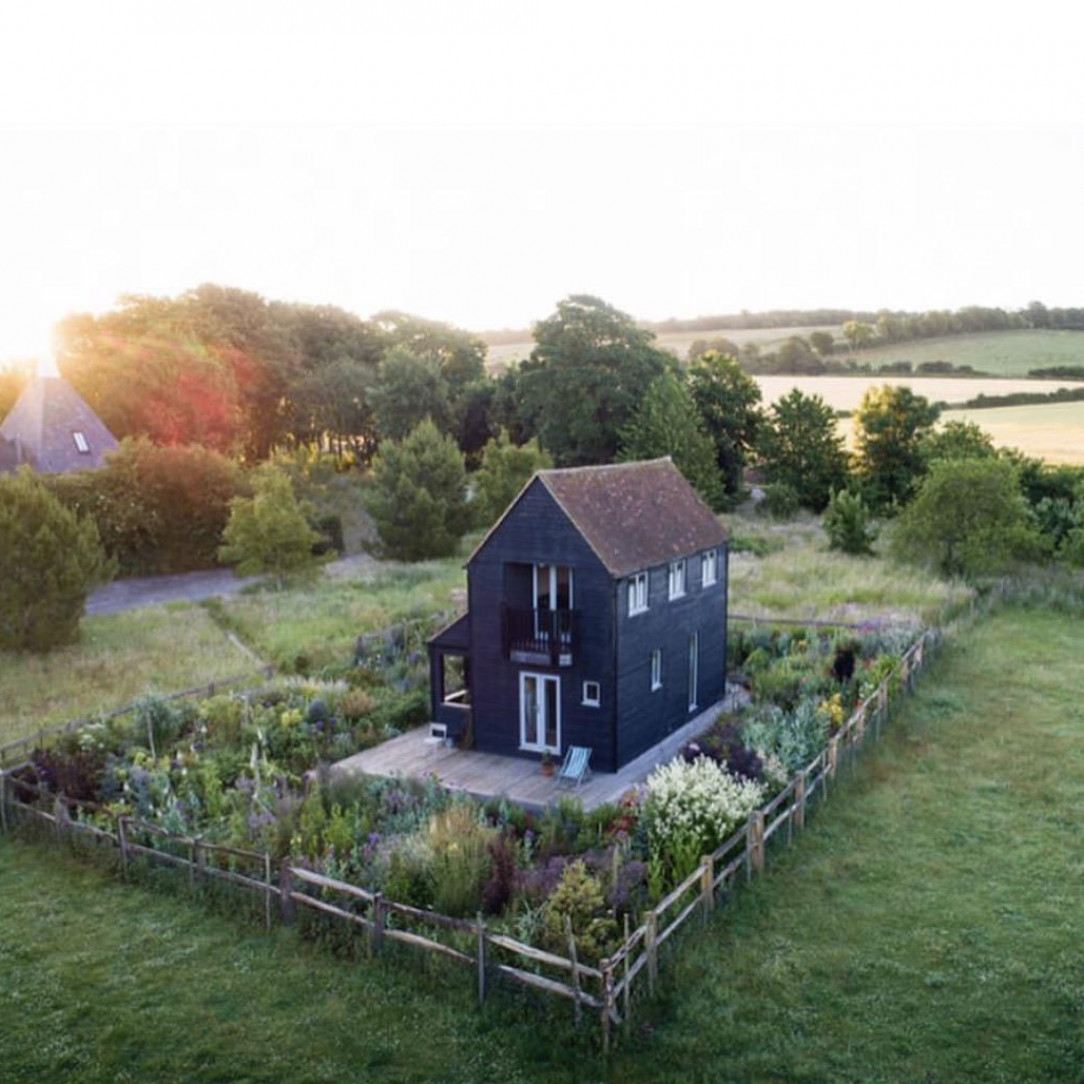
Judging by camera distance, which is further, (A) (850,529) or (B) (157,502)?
(B) (157,502)

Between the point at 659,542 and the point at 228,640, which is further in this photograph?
the point at 228,640

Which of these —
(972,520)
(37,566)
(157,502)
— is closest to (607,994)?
(37,566)

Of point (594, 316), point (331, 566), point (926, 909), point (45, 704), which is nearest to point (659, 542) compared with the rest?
point (926, 909)

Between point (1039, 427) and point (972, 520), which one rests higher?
point (1039, 427)

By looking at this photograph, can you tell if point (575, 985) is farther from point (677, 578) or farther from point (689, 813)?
point (677, 578)

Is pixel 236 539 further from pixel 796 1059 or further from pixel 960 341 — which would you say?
pixel 960 341

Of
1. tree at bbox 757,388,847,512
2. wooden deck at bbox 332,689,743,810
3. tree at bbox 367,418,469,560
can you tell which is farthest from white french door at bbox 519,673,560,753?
tree at bbox 757,388,847,512
